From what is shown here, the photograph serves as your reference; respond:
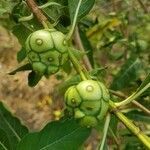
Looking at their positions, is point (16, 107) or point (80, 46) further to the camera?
point (16, 107)

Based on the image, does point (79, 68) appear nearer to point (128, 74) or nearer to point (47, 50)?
point (47, 50)

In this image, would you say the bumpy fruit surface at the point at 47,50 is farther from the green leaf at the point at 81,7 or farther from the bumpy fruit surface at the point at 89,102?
the green leaf at the point at 81,7

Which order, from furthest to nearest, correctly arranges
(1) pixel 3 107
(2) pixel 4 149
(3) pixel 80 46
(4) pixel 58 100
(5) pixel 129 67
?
(4) pixel 58 100, (5) pixel 129 67, (3) pixel 80 46, (1) pixel 3 107, (2) pixel 4 149

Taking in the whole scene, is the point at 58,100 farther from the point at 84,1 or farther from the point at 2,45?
the point at 84,1

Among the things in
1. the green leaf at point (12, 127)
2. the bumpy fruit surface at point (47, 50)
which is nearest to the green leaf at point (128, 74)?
the green leaf at point (12, 127)

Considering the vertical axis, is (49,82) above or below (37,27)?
below

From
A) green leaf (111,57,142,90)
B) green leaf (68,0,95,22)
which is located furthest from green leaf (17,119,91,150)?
green leaf (111,57,142,90)

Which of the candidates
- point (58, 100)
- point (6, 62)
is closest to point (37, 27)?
point (58, 100)
